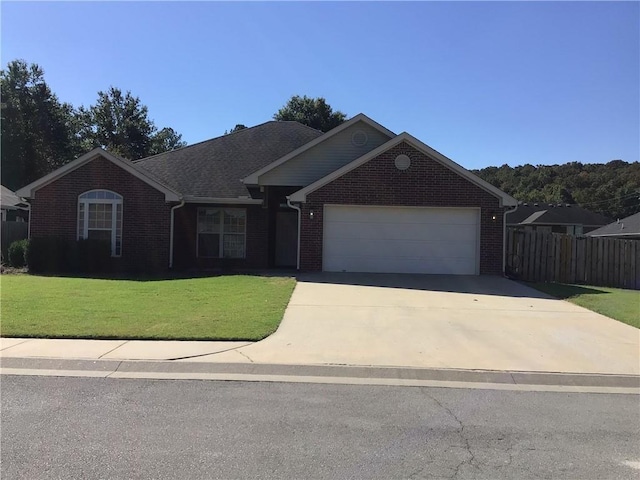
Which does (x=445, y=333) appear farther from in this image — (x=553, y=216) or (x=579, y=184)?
(x=579, y=184)

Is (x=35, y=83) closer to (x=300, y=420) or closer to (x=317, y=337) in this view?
(x=317, y=337)

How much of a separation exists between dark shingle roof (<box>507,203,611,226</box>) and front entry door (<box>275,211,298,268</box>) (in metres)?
32.3

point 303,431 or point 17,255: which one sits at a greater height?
point 17,255

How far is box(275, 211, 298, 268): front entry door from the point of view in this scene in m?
20.4

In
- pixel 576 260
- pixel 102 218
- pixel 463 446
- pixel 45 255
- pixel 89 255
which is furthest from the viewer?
pixel 102 218

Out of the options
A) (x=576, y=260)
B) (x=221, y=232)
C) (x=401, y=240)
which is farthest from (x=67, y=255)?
(x=576, y=260)

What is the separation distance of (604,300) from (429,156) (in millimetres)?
6649

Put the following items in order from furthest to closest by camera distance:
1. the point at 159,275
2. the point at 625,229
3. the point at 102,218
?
the point at 625,229
the point at 102,218
the point at 159,275

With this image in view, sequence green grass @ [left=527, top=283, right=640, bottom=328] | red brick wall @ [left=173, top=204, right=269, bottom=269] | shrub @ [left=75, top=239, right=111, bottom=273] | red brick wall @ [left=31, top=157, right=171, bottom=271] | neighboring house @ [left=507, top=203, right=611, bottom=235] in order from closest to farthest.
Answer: green grass @ [left=527, top=283, right=640, bottom=328] → shrub @ [left=75, top=239, right=111, bottom=273] → red brick wall @ [left=31, top=157, right=171, bottom=271] → red brick wall @ [left=173, top=204, right=269, bottom=269] → neighboring house @ [left=507, top=203, right=611, bottom=235]

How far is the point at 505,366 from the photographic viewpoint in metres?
6.91

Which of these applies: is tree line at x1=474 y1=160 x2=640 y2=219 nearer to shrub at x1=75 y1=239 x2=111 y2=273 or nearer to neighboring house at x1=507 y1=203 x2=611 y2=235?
neighboring house at x1=507 y1=203 x2=611 y2=235

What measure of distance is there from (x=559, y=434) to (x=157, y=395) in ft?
13.1

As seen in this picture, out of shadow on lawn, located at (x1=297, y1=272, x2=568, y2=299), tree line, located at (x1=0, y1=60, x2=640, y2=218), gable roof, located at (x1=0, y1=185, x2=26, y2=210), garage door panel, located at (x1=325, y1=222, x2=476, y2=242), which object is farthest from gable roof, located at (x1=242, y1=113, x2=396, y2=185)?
tree line, located at (x1=0, y1=60, x2=640, y2=218)

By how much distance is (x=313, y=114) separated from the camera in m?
50.2
